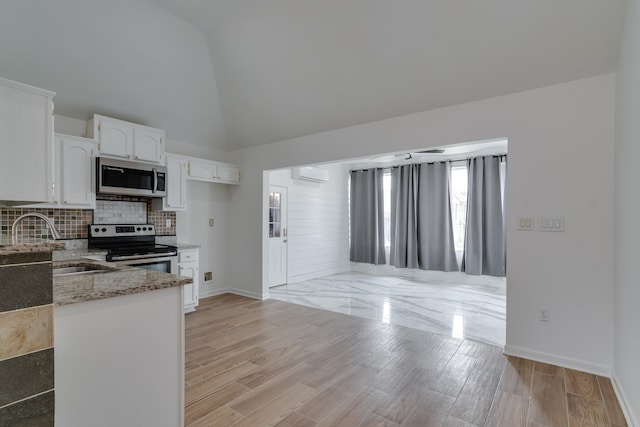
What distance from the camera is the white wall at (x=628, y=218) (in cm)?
202

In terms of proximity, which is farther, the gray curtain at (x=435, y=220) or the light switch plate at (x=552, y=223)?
the gray curtain at (x=435, y=220)

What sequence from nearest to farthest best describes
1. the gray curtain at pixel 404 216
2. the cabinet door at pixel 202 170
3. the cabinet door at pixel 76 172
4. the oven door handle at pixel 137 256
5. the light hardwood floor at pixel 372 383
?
the light hardwood floor at pixel 372 383 → the cabinet door at pixel 76 172 → the oven door handle at pixel 137 256 → the cabinet door at pixel 202 170 → the gray curtain at pixel 404 216

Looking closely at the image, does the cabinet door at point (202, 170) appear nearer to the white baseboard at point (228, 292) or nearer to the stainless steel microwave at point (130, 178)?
the stainless steel microwave at point (130, 178)

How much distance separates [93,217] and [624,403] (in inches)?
216

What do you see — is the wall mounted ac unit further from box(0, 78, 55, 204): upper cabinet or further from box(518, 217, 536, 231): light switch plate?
box(0, 78, 55, 204): upper cabinet

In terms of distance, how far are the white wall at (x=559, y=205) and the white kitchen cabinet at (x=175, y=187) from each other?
3.50 metres

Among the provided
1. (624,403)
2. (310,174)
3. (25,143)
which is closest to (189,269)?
(25,143)

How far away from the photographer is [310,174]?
6.84 metres

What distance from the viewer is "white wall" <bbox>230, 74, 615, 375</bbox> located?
9.02 feet

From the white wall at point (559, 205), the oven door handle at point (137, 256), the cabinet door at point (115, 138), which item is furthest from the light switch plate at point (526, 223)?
the cabinet door at point (115, 138)

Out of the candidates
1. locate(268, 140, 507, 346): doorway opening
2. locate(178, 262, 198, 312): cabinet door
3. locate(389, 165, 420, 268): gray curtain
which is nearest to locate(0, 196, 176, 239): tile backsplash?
locate(178, 262, 198, 312): cabinet door

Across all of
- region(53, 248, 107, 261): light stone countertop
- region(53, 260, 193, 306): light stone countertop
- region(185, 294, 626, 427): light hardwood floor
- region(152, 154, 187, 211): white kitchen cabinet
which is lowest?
region(185, 294, 626, 427): light hardwood floor

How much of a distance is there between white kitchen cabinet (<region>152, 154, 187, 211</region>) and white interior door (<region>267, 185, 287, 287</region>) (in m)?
1.80

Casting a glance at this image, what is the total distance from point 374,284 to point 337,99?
13.1 feet
